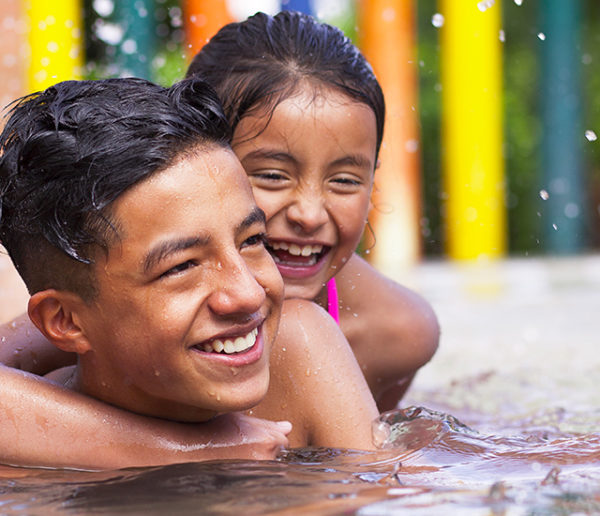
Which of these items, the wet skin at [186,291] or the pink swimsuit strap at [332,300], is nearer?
the wet skin at [186,291]

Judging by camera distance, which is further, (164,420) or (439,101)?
(439,101)

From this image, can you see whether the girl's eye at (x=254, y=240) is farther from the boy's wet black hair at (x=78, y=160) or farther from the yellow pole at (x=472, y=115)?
the yellow pole at (x=472, y=115)

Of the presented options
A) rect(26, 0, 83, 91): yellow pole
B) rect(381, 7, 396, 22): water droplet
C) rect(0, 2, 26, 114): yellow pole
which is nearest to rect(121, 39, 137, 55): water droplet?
rect(26, 0, 83, 91): yellow pole

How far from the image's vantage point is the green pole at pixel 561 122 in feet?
35.6

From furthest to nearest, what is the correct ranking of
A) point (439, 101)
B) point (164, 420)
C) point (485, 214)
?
1. point (439, 101)
2. point (485, 214)
3. point (164, 420)

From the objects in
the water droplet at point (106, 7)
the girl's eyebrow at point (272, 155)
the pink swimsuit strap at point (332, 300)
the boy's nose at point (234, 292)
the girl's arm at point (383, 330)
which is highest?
the water droplet at point (106, 7)

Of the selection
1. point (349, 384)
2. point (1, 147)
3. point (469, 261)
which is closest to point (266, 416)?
point (349, 384)

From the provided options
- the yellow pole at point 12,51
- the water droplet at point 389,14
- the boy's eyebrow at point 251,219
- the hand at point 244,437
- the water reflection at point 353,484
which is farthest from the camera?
the water droplet at point 389,14

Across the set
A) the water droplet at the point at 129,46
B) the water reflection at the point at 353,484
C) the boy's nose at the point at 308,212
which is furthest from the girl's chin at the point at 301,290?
the water droplet at the point at 129,46

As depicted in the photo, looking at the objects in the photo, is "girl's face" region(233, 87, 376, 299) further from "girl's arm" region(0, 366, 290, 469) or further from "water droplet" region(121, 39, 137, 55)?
"water droplet" region(121, 39, 137, 55)

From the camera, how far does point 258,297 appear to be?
7.32ft

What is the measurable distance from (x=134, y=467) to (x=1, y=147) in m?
0.86

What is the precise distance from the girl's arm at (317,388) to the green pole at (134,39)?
7801 millimetres

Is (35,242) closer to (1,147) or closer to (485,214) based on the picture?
(1,147)
